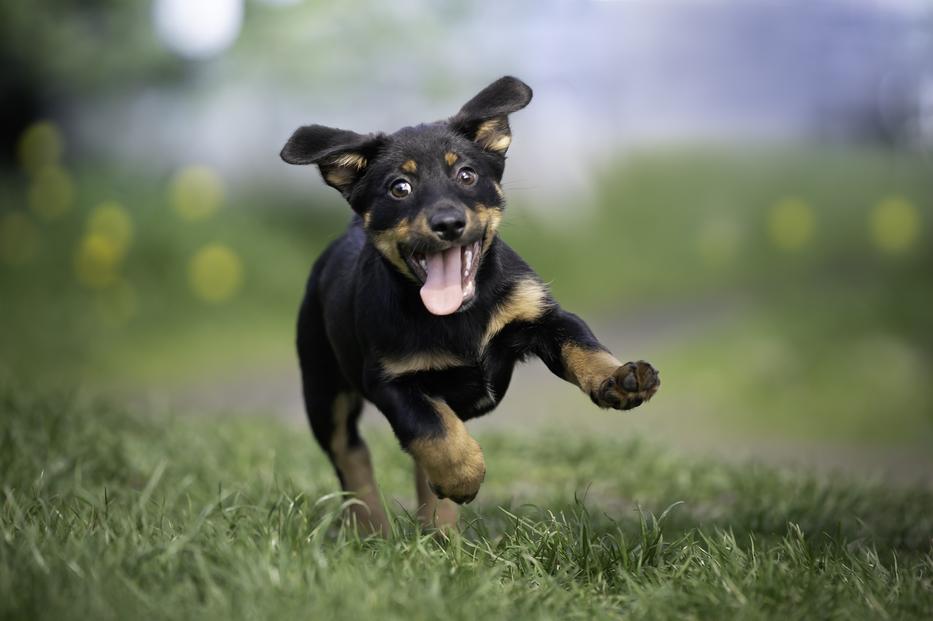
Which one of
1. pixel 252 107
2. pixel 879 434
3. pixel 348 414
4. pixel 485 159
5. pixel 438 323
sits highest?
pixel 252 107

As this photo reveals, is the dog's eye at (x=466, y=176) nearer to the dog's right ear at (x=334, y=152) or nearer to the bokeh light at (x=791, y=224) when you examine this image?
the dog's right ear at (x=334, y=152)

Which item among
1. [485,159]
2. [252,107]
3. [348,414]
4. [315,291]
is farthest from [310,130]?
[252,107]

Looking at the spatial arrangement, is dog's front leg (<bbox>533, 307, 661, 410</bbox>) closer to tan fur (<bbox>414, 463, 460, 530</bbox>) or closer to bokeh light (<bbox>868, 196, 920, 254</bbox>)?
tan fur (<bbox>414, 463, 460, 530</bbox>)

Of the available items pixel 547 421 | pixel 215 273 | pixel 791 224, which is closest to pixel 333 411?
pixel 547 421

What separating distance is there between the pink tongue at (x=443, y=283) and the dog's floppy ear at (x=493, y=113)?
21.9 inches

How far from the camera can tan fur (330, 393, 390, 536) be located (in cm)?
473

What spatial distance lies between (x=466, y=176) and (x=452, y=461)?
3.43ft

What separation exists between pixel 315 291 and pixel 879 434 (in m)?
5.46

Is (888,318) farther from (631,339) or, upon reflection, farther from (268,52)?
(268,52)

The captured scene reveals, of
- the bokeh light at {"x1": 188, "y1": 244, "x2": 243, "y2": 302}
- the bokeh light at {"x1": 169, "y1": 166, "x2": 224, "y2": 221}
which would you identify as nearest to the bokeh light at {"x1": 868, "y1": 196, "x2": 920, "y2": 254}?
the bokeh light at {"x1": 188, "y1": 244, "x2": 243, "y2": 302}

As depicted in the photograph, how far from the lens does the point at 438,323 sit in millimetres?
3814

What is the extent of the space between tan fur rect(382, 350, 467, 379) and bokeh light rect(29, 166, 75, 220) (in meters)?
8.84

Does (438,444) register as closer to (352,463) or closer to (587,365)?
(587,365)

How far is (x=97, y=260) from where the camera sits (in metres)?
11.1
